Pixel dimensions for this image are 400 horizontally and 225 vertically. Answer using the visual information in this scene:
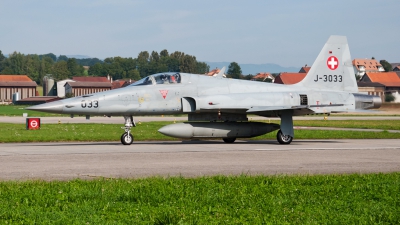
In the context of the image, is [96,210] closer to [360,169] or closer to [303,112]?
[360,169]

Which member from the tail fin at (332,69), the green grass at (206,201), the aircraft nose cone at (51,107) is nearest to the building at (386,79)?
the tail fin at (332,69)

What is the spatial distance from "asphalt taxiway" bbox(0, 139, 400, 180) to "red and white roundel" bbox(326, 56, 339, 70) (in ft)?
15.4

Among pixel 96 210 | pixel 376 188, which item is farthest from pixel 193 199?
pixel 376 188

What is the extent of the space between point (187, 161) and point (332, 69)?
425 inches

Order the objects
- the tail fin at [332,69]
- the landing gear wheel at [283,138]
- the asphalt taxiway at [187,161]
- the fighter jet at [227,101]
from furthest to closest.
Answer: the tail fin at [332,69]
the landing gear wheel at [283,138]
the fighter jet at [227,101]
the asphalt taxiway at [187,161]

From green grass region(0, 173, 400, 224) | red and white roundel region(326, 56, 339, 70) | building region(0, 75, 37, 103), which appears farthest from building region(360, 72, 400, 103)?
green grass region(0, 173, 400, 224)

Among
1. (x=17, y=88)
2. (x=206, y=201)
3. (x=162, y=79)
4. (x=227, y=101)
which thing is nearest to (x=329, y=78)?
(x=227, y=101)

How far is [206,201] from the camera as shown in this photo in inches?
371

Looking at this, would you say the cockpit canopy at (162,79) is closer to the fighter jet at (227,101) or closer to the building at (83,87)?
the fighter jet at (227,101)

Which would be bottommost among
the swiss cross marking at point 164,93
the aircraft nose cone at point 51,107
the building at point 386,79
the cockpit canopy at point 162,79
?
the aircraft nose cone at point 51,107

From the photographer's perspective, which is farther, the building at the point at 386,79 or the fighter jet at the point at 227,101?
the building at the point at 386,79

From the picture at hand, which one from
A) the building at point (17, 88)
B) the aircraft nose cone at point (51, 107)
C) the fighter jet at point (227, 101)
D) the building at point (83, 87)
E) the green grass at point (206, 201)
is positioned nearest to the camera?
the green grass at point (206, 201)

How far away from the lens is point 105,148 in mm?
20281

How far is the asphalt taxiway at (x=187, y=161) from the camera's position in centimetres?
1366
